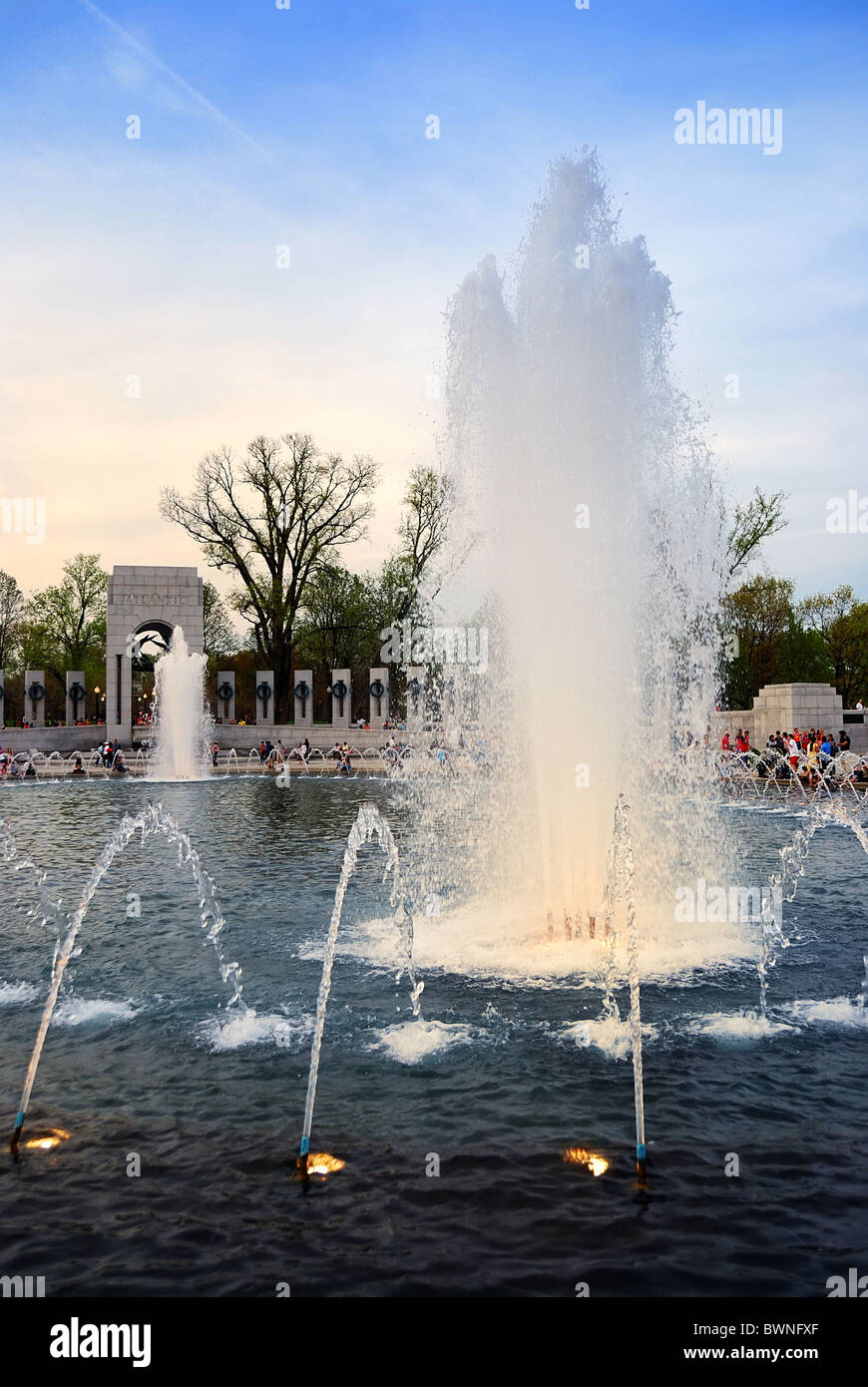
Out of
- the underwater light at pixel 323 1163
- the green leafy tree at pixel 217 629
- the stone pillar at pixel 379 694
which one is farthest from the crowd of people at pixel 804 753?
the green leafy tree at pixel 217 629

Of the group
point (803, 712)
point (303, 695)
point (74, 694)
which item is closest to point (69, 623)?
point (74, 694)

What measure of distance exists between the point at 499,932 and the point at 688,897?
8.96ft

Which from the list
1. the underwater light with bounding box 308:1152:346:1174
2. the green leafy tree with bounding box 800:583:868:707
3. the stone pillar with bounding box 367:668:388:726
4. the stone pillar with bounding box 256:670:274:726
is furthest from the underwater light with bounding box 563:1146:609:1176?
the green leafy tree with bounding box 800:583:868:707

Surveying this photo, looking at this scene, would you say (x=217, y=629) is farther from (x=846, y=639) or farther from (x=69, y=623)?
(x=846, y=639)

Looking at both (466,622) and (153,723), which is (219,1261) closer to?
(466,622)

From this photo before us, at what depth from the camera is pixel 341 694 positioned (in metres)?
52.2

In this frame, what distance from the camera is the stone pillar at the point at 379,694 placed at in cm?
5188

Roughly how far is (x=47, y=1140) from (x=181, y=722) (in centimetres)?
3339

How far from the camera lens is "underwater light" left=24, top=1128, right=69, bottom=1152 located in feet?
19.6

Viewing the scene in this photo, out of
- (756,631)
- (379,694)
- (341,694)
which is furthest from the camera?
(756,631)

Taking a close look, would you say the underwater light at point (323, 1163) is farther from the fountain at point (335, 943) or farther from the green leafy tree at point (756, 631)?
the green leafy tree at point (756, 631)

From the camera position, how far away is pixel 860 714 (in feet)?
120

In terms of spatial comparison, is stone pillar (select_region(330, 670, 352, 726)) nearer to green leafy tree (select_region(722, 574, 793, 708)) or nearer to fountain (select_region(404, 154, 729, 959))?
green leafy tree (select_region(722, 574, 793, 708))

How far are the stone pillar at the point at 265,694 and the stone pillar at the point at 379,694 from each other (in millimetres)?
5348
